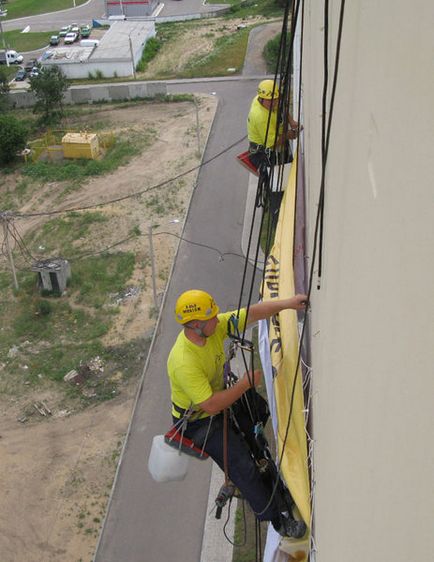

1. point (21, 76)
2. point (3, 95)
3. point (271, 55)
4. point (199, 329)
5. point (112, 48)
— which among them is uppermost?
point (199, 329)

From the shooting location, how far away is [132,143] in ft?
74.1

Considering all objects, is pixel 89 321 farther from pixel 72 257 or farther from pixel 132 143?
pixel 132 143

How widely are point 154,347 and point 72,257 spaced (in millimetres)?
4519

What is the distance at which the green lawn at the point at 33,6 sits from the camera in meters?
53.3

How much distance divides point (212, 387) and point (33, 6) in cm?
5690

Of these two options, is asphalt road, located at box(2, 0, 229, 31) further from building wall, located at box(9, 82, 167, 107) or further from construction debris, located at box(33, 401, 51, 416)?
construction debris, located at box(33, 401, 51, 416)

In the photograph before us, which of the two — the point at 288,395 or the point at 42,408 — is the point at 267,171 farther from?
the point at 288,395

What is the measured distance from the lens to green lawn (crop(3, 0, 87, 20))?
5334cm

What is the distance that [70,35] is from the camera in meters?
42.0

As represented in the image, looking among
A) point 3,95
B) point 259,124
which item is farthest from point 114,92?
point 259,124

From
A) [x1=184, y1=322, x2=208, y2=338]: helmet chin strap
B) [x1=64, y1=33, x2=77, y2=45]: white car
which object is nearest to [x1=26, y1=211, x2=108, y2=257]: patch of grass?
[x1=184, y1=322, x2=208, y2=338]: helmet chin strap

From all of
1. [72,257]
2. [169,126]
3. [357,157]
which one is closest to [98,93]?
[169,126]

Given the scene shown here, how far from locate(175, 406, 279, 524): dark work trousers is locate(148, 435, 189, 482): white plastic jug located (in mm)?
179

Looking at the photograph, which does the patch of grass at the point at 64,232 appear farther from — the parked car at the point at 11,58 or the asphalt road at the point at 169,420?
the parked car at the point at 11,58
